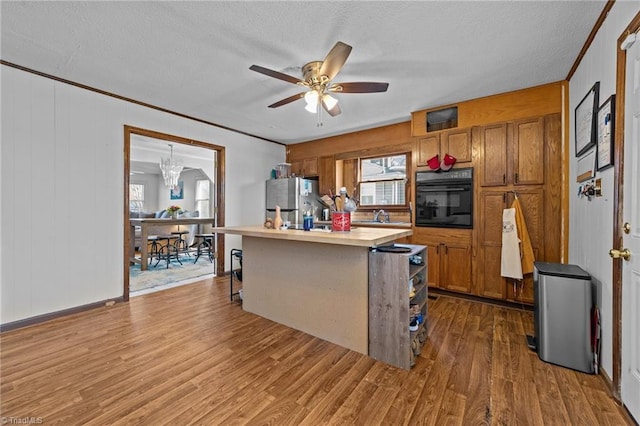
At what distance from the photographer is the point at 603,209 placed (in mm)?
1870

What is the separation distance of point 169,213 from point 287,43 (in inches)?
235

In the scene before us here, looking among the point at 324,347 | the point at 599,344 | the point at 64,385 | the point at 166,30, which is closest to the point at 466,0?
the point at 166,30

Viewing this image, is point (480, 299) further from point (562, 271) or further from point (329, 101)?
point (329, 101)

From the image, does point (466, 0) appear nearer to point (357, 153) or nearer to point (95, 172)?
point (357, 153)

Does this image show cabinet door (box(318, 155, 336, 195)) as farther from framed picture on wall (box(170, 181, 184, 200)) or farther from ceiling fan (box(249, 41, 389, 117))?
framed picture on wall (box(170, 181, 184, 200))

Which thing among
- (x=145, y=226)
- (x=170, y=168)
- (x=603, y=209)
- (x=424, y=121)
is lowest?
(x=145, y=226)

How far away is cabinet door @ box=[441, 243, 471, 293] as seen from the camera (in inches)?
133

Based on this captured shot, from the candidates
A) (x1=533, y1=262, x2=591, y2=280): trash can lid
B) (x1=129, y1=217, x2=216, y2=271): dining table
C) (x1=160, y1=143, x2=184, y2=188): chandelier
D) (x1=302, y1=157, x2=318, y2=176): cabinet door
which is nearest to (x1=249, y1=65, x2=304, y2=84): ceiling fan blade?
A: (x1=533, y1=262, x2=591, y2=280): trash can lid

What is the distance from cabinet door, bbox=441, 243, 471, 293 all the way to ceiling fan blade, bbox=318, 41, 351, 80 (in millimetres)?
2625

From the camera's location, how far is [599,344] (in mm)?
1876

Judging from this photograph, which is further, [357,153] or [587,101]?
[357,153]

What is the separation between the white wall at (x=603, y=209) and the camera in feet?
5.62

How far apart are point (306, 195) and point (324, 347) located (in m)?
3.20

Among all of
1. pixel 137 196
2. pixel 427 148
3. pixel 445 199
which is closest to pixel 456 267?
pixel 445 199
